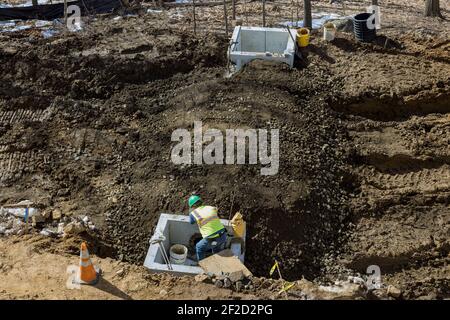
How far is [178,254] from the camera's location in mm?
7293

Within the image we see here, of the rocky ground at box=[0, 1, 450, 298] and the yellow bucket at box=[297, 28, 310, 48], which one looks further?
the yellow bucket at box=[297, 28, 310, 48]

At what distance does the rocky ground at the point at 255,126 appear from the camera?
7812 mm

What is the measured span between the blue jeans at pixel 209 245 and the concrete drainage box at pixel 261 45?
4.88m

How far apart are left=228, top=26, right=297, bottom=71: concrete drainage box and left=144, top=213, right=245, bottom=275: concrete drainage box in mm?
4469

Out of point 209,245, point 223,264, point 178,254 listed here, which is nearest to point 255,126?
point 209,245

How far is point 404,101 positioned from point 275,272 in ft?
15.2

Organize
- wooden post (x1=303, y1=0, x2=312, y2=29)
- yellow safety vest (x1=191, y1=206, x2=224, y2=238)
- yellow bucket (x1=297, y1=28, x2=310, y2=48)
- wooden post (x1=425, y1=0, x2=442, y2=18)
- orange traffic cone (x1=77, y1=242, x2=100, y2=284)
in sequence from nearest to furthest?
orange traffic cone (x1=77, y1=242, x2=100, y2=284)
yellow safety vest (x1=191, y1=206, x2=224, y2=238)
yellow bucket (x1=297, y1=28, x2=310, y2=48)
wooden post (x1=303, y1=0, x2=312, y2=29)
wooden post (x1=425, y1=0, x2=442, y2=18)

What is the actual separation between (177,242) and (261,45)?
19.1 ft

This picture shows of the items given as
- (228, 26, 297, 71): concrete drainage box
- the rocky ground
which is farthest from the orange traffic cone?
(228, 26, 297, 71): concrete drainage box

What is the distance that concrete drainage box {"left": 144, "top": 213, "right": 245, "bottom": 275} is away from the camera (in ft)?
22.6

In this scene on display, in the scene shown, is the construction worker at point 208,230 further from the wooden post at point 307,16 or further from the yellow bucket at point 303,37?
the wooden post at point 307,16

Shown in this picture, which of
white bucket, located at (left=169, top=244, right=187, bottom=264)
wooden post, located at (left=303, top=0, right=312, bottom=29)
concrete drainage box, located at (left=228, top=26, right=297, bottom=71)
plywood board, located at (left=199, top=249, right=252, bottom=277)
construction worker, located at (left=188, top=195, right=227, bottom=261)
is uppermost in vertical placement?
wooden post, located at (left=303, top=0, right=312, bottom=29)

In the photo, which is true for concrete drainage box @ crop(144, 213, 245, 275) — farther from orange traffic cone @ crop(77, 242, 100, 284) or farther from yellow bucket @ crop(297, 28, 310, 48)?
yellow bucket @ crop(297, 28, 310, 48)

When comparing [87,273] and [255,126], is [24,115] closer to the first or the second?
[255,126]
